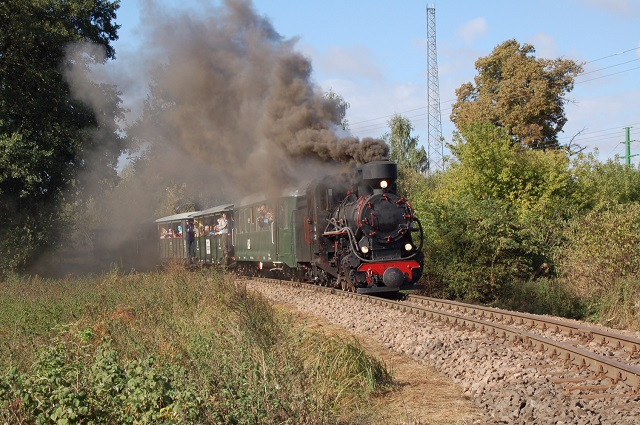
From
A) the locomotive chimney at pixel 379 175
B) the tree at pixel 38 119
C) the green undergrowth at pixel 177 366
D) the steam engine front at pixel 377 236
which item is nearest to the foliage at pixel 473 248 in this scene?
the steam engine front at pixel 377 236

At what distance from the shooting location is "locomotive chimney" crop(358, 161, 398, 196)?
15.3 m

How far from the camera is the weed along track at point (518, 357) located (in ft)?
22.0

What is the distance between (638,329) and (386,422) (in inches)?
316

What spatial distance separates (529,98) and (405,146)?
2675 cm

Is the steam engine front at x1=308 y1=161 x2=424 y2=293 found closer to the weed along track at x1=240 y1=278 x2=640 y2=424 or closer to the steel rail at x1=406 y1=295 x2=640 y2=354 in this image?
the weed along track at x1=240 y1=278 x2=640 y2=424

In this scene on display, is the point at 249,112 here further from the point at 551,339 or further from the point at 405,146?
the point at 405,146

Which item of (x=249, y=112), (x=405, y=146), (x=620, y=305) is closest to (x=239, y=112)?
(x=249, y=112)

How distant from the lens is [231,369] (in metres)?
6.32

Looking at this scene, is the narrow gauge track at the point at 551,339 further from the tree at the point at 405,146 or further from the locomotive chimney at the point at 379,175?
the tree at the point at 405,146

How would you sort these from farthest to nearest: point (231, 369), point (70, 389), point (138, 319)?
1. point (138, 319)
2. point (231, 369)
3. point (70, 389)

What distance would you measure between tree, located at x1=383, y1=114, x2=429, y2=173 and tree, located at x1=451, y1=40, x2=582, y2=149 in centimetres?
2369

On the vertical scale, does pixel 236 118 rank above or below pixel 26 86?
below

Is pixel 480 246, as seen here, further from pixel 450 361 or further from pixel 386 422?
pixel 386 422

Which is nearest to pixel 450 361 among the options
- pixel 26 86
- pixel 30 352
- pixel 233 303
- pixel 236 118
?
pixel 233 303
